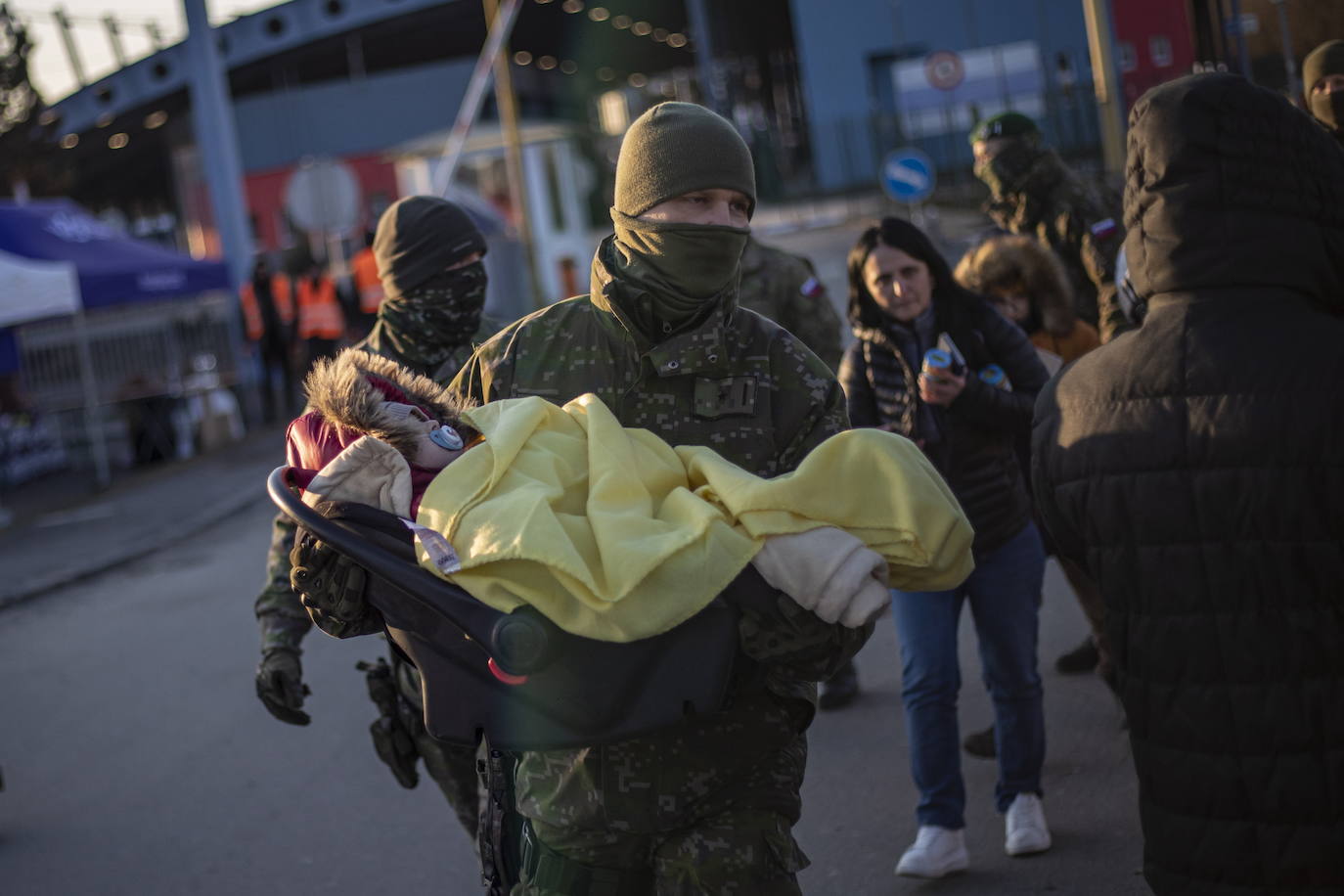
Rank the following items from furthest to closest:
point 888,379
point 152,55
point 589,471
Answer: point 152,55
point 888,379
point 589,471

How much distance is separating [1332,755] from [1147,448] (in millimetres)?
588

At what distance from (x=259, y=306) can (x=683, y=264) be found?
735 inches

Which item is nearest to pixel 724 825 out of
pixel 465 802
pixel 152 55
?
pixel 465 802

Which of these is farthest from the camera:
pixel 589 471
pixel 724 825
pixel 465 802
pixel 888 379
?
pixel 888 379

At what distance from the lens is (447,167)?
19828mm

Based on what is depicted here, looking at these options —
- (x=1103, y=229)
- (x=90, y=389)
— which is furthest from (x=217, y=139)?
(x=1103, y=229)

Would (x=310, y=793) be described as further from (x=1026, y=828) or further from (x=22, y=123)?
(x=22, y=123)

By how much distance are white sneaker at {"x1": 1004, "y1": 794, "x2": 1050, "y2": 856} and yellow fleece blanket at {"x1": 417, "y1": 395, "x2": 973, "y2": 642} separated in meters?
2.43

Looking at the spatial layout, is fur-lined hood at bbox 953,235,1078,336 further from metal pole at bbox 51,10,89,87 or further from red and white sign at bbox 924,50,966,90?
metal pole at bbox 51,10,89,87

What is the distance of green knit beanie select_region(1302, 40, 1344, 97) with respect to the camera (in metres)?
5.64

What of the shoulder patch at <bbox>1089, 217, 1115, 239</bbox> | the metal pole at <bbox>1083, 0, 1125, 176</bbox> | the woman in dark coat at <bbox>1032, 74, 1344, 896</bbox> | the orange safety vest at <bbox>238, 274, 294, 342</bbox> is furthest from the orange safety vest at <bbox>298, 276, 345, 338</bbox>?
the woman in dark coat at <bbox>1032, 74, 1344, 896</bbox>

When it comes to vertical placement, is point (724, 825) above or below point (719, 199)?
below

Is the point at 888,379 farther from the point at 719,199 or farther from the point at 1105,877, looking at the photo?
the point at 719,199

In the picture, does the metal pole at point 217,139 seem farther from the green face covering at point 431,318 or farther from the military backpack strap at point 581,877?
the military backpack strap at point 581,877
